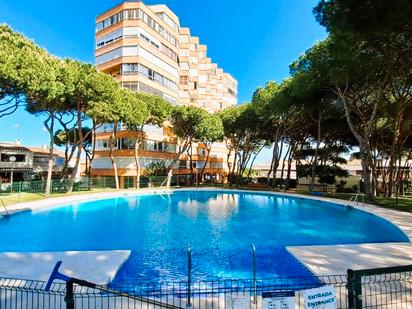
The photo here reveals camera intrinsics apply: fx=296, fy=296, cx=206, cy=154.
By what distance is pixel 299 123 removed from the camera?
36.9 meters

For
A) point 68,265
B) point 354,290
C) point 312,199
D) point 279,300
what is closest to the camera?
point 279,300

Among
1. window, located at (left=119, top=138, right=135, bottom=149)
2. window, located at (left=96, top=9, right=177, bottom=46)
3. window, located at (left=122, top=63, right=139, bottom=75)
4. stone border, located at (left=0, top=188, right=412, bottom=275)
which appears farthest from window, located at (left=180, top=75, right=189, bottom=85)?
stone border, located at (left=0, top=188, right=412, bottom=275)

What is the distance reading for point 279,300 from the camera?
3.44 meters

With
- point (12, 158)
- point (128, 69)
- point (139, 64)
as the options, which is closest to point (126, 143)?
point (128, 69)

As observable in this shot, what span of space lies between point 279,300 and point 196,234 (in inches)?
424

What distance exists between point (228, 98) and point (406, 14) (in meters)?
65.1

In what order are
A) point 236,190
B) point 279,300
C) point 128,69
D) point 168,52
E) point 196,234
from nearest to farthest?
point 279,300
point 196,234
point 236,190
point 128,69
point 168,52

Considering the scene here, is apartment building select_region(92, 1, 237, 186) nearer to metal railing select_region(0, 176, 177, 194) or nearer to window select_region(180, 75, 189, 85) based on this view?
metal railing select_region(0, 176, 177, 194)

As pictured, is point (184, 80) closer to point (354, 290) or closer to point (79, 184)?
point (79, 184)

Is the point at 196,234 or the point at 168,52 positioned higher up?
the point at 168,52

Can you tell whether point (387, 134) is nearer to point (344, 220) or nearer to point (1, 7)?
point (344, 220)

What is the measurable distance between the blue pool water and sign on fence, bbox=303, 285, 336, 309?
506 cm

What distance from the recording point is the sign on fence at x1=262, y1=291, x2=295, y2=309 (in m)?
3.43

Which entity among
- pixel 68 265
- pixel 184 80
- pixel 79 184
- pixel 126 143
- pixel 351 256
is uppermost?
pixel 184 80
